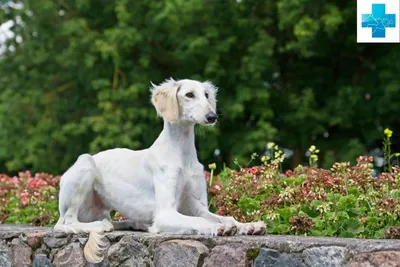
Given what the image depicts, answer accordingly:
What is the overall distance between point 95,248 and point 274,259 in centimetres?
139

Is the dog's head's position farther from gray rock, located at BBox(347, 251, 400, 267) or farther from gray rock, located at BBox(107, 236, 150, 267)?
gray rock, located at BBox(347, 251, 400, 267)

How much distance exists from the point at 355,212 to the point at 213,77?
11.2m

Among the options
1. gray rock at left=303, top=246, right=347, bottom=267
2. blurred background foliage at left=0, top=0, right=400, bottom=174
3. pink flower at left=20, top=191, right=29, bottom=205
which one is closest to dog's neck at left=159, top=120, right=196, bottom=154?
gray rock at left=303, top=246, right=347, bottom=267

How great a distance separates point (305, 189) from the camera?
19.1 feet

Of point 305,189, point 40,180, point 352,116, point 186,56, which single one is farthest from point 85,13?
point 305,189

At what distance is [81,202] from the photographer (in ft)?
17.8

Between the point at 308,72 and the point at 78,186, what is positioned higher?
the point at 308,72

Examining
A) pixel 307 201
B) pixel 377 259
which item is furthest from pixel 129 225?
pixel 377 259

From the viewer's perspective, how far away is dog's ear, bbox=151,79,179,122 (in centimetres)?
498

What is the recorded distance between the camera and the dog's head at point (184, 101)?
491cm

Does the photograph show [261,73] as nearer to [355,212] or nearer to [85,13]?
[85,13]

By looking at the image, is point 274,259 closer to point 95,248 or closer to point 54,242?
point 95,248

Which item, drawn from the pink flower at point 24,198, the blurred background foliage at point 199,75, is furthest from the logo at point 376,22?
the pink flower at point 24,198

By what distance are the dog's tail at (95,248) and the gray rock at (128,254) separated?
0.06 metres
